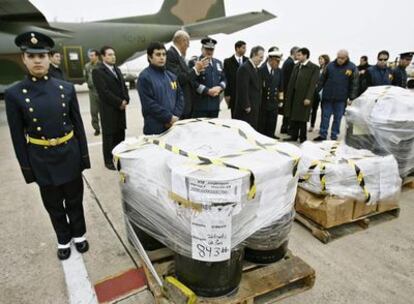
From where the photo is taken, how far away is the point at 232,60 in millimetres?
4594

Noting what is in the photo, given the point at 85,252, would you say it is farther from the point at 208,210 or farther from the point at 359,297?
the point at 359,297

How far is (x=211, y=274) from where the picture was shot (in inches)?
58.1

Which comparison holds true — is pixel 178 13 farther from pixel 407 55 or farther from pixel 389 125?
pixel 389 125

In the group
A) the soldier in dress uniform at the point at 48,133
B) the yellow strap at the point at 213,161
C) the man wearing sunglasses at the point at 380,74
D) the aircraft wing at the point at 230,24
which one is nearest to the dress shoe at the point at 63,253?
the soldier in dress uniform at the point at 48,133

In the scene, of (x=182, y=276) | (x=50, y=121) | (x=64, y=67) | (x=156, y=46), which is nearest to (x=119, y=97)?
(x=156, y=46)

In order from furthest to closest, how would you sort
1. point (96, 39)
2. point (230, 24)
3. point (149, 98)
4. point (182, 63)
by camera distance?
point (230, 24)
point (96, 39)
point (182, 63)
point (149, 98)

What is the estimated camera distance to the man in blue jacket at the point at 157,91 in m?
2.50

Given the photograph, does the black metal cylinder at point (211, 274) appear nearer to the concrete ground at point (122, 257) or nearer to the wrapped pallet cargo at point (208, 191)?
the wrapped pallet cargo at point (208, 191)

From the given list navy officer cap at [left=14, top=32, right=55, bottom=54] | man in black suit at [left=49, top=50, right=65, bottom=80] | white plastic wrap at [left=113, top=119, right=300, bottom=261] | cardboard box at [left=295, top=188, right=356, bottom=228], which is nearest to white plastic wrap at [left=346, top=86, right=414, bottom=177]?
cardboard box at [left=295, top=188, right=356, bottom=228]

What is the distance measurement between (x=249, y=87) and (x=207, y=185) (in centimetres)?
296

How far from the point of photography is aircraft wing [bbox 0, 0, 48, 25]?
650 cm

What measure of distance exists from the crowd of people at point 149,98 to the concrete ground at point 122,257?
0.75 feet

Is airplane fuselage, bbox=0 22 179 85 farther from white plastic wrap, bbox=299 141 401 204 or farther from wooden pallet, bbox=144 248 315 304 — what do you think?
wooden pallet, bbox=144 248 315 304

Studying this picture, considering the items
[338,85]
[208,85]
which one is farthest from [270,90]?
[208,85]
